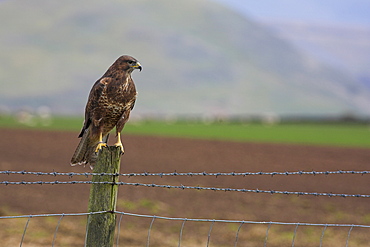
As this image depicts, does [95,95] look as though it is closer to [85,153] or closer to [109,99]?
[109,99]

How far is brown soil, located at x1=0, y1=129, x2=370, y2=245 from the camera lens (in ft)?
53.8

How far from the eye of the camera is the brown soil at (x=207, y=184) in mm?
16406

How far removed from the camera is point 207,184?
2106 centimetres

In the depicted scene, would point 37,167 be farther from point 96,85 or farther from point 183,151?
point 96,85

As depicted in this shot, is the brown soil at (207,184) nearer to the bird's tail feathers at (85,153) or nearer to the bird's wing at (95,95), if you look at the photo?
the bird's wing at (95,95)

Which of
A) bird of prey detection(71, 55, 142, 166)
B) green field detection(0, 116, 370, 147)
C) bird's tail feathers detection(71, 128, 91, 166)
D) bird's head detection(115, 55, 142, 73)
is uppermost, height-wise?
green field detection(0, 116, 370, 147)

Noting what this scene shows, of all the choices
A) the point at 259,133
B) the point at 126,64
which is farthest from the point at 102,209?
the point at 259,133

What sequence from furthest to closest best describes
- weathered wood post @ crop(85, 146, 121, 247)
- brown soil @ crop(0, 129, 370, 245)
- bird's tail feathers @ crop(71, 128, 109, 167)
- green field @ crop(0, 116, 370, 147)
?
green field @ crop(0, 116, 370, 147) → brown soil @ crop(0, 129, 370, 245) → bird's tail feathers @ crop(71, 128, 109, 167) → weathered wood post @ crop(85, 146, 121, 247)

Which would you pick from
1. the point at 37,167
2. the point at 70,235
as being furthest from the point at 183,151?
the point at 70,235

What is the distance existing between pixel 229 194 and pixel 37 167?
28.4 feet

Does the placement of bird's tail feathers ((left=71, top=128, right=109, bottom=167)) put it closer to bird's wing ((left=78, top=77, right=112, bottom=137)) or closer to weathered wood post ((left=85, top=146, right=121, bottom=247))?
bird's wing ((left=78, top=77, right=112, bottom=137))

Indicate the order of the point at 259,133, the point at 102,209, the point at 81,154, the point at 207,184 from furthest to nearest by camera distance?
the point at 259,133 → the point at 207,184 → the point at 81,154 → the point at 102,209

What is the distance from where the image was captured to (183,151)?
36438 mm

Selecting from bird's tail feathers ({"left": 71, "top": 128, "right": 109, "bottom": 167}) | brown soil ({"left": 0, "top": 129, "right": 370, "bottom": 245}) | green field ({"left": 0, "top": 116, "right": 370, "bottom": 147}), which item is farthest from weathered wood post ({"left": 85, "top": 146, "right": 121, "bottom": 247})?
green field ({"left": 0, "top": 116, "right": 370, "bottom": 147})
